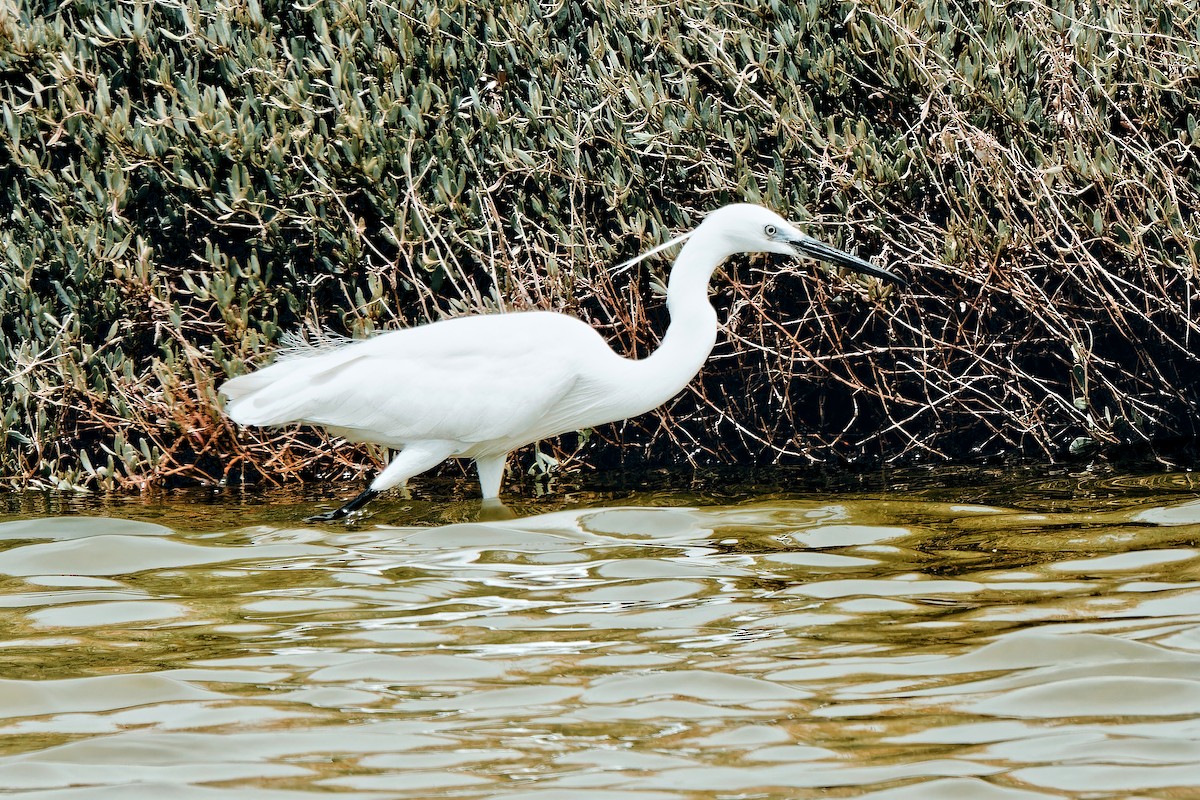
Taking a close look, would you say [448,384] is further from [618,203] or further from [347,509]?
[618,203]

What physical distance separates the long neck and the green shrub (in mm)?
984

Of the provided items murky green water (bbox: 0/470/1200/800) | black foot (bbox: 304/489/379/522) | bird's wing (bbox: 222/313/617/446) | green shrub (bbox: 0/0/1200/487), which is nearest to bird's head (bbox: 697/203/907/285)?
bird's wing (bbox: 222/313/617/446)

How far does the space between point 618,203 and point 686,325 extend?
146 centimetres

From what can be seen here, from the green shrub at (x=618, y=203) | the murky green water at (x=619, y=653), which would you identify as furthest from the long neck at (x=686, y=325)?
the green shrub at (x=618, y=203)

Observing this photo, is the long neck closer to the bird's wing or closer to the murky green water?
the bird's wing

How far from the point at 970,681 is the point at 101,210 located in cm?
590

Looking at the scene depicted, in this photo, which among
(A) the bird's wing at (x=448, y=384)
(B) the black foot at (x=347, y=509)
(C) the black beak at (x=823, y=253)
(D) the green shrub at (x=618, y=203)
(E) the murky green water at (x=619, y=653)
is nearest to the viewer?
(E) the murky green water at (x=619, y=653)

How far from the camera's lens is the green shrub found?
798 centimetres

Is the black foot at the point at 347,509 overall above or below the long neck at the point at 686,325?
below

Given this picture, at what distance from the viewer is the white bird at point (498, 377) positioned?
6.82 metres

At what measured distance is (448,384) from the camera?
22.5 feet

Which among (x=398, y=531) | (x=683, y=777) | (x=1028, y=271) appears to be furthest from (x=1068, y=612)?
(x=1028, y=271)

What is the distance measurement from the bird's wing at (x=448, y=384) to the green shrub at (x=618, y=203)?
989 mm

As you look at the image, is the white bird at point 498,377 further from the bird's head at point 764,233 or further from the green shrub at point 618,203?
the green shrub at point 618,203
